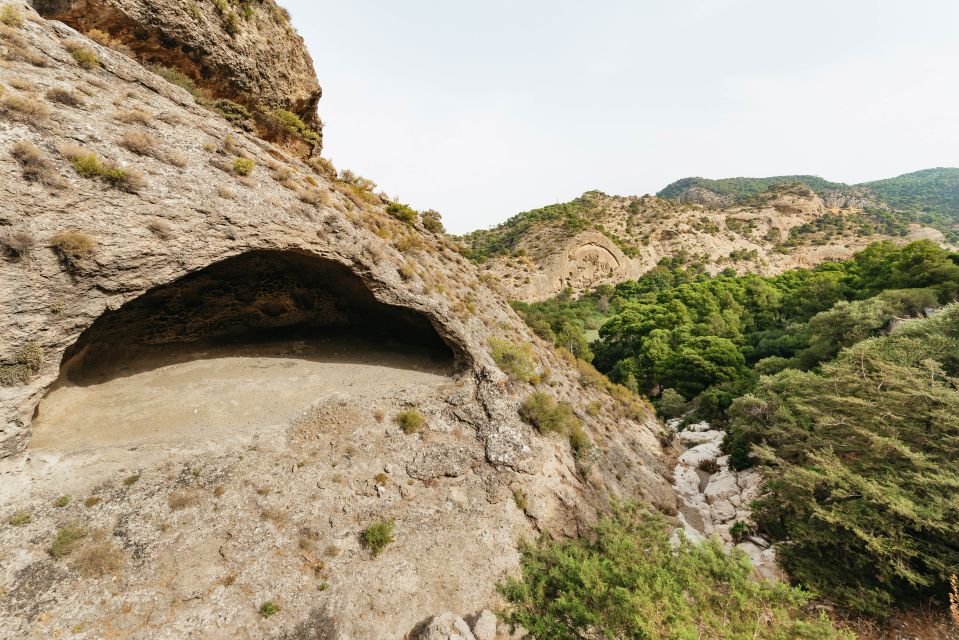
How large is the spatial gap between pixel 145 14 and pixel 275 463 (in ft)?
50.3

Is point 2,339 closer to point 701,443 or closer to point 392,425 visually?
point 392,425

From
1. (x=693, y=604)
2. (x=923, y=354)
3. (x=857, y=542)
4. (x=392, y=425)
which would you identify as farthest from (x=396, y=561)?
(x=923, y=354)

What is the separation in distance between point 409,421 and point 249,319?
24.6 ft

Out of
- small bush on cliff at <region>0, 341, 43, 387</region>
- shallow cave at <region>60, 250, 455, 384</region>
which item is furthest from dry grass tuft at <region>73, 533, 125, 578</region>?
shallow cave at <region>60, 250, 455, 384</region>

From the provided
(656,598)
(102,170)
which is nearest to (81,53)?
(102,170)

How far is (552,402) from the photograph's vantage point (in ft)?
47.2

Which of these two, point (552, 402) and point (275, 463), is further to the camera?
point (552, 402)

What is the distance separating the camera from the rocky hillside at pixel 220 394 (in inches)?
287

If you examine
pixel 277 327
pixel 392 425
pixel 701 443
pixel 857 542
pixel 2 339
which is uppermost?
pixel 2 339

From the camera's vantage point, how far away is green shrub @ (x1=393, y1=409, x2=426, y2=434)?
11.8 metres

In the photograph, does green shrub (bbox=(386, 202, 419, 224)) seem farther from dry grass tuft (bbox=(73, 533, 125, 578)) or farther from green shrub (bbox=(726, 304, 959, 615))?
green shrub (bbox=(726, 304, 959, 615))

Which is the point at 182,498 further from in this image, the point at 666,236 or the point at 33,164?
the point at 666,236

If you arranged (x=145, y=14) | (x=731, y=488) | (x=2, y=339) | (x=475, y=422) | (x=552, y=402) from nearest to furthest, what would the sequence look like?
1. (x=2, y=339)
2. (x=145, y=14)
3. (x=475, y=422)
4. (x=552, y=402)
5. (x=731, y=488)

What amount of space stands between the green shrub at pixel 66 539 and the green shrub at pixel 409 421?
7246mm
